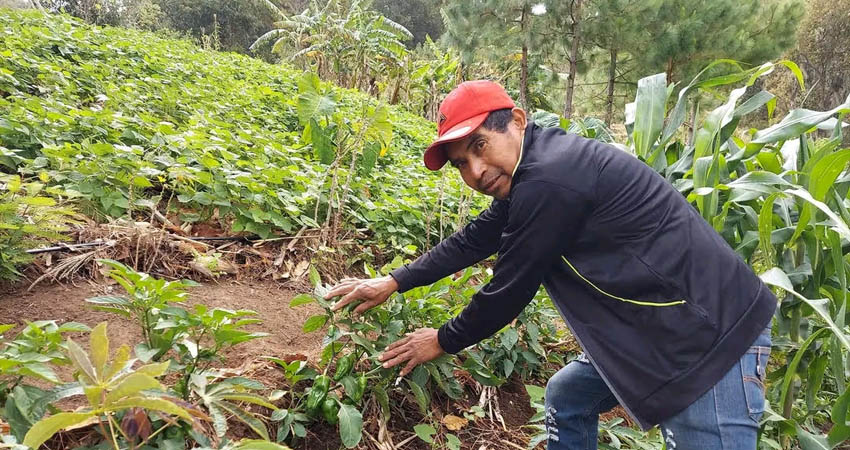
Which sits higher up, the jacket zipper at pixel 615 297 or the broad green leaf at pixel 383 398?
the jacket zipper at pixel 615 297

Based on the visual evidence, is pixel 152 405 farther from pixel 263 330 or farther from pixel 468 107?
pixel 263 330

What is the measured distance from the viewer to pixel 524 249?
1.41 metres

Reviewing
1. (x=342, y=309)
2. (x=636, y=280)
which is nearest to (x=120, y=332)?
(x=342, y=309)

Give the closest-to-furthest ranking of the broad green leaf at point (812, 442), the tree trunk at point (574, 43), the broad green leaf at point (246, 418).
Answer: the broad green leaf at point (246, 418), the broad green leaf at point (812, 442), the tree trunk at point (574, 43)

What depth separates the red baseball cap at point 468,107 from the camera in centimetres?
147

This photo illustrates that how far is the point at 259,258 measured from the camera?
8.79 feet

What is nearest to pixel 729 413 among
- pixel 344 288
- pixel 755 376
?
pixel 755 376

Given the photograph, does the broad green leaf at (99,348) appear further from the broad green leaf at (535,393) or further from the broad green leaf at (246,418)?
the broad green leaf at (535,393)

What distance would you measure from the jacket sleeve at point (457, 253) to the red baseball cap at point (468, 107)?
451 millimetres

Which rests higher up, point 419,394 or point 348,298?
point 348,298

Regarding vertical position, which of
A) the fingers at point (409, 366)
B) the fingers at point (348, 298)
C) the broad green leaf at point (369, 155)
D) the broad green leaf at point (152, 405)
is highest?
the broad green leaf at point (152, 405)

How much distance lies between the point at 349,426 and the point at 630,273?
928 millimetres

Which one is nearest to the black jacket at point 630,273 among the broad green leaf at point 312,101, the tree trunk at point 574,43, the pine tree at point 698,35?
the broad green leaf at point 312,101

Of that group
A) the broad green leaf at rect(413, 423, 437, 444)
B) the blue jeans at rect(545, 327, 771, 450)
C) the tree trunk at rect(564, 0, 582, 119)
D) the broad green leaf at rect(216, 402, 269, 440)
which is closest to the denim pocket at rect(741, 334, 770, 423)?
the blue jeans at rect(545, 327, 771, 450)
